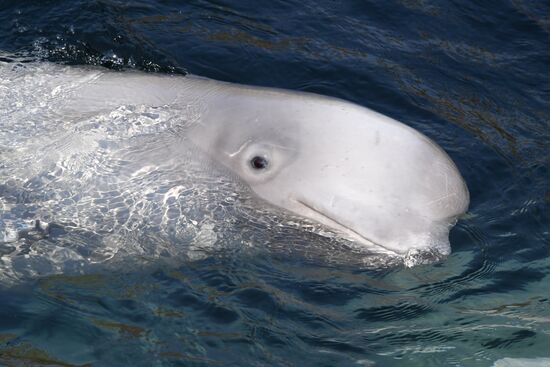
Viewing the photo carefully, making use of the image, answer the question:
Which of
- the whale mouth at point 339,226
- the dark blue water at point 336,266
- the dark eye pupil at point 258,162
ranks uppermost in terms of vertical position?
the dark eye pupil at point 258,162

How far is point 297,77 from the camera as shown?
1015 centimetres

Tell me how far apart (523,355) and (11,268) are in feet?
11.4

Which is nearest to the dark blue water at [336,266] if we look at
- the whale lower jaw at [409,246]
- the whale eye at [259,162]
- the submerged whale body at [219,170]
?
the whale lower jaw at [409,246]

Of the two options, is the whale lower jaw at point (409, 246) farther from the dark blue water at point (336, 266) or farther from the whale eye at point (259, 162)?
the whale eye at point (259, 162)

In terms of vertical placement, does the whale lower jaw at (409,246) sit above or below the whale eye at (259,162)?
below

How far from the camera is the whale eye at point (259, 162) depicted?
21.2 ft

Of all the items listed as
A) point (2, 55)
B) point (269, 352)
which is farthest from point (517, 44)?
point (269, 352)

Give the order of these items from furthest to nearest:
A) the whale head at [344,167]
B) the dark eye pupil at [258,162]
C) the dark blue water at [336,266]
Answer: the dark eye pupil at [258,162] → the whale head at [344,167] → the dark blue water at [336,266]

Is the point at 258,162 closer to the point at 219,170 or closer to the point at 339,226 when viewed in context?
the point at 219,170

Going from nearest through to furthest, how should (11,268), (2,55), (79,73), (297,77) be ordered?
1. (11,268)
2. (79,73)
3. (2,55)
4. (297,77)

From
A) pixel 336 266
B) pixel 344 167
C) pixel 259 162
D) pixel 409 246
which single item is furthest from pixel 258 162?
pixel 409 246

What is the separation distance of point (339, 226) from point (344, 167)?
42 centimetres

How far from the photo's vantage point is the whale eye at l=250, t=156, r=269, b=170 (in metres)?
6.47

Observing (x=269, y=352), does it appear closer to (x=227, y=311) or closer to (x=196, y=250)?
(x=227, y=311)
